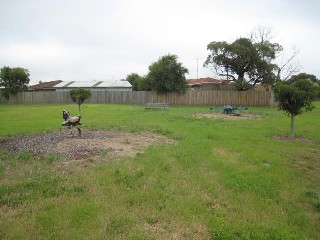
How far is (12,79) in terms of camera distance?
136ft

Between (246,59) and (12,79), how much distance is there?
102ft

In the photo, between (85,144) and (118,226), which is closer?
(118,226)

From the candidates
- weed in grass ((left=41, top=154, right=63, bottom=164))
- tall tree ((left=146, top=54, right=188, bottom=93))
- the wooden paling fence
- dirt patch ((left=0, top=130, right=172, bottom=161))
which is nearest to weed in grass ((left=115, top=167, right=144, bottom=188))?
dirt patch ((left=0, top=130, right=172, bottom=161))

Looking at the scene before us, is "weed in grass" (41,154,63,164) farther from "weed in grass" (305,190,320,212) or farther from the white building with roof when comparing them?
the white building with roof

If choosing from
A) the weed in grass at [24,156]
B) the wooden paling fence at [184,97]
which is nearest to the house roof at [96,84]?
the wooden paling fence at [184,97]

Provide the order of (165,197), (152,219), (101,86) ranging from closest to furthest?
(152,219) < (165,197) < (101,86)

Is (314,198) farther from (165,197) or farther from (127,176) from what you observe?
(127,176)

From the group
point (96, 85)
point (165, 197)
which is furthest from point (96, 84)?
point (165, 197)

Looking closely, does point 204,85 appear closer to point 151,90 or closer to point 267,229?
point 151,90

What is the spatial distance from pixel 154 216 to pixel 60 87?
47.7 meters

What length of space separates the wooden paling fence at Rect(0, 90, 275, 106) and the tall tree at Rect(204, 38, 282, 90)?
2.25m

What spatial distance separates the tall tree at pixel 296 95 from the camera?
36.7ft

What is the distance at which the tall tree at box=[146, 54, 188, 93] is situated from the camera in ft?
110

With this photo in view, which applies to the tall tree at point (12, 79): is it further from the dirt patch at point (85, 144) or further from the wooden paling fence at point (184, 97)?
the dirt patch at point (85, 144)
